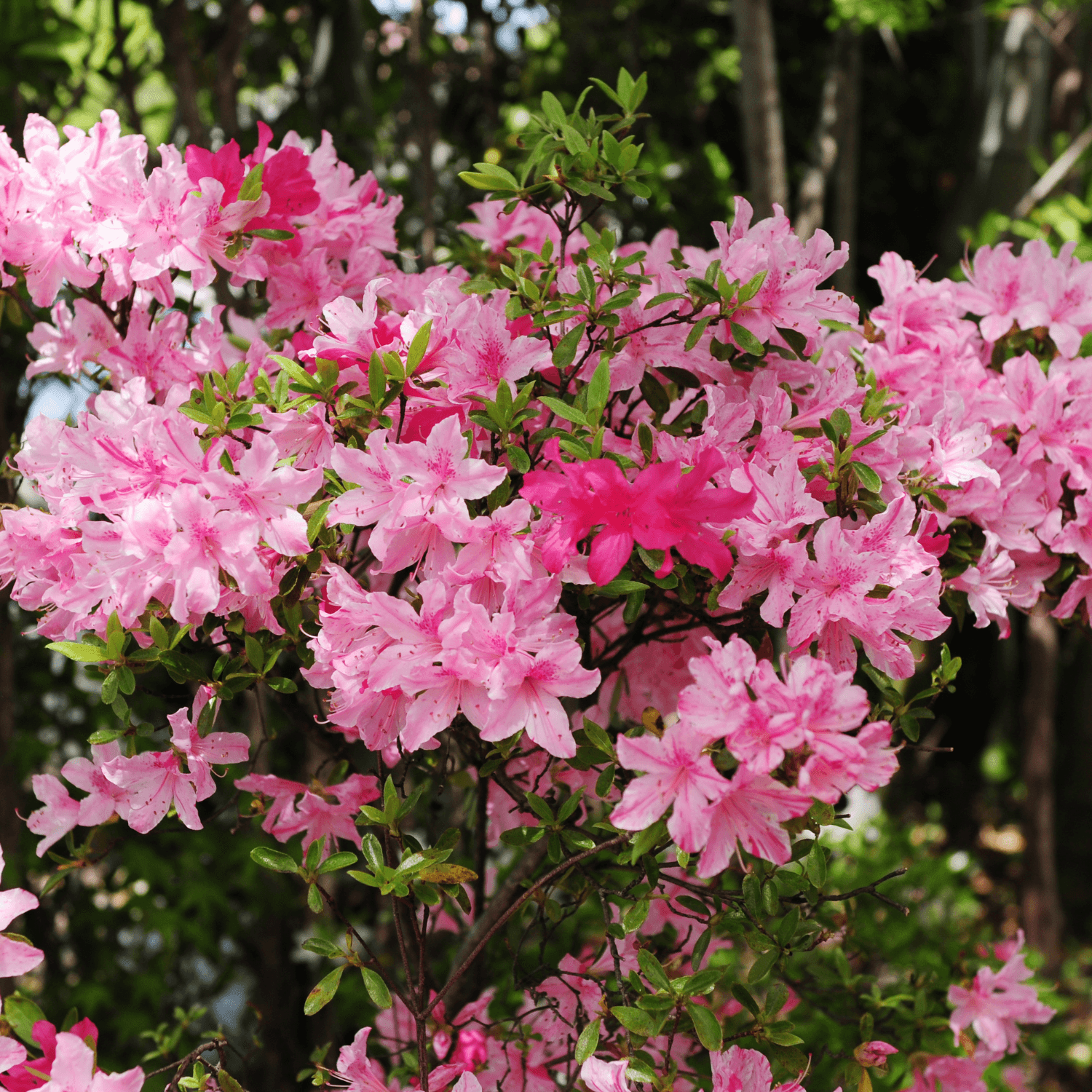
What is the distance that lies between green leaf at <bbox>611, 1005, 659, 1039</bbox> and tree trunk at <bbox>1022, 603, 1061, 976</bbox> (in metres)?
3.22

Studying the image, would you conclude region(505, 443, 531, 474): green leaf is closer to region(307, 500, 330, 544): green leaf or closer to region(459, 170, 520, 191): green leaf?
region(307, 500, 330, 544): green leaf

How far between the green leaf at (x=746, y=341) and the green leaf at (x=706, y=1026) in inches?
29.1

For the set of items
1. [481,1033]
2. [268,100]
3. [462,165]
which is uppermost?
[268,100]

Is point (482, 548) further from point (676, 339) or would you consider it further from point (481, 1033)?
point (481, 1033)

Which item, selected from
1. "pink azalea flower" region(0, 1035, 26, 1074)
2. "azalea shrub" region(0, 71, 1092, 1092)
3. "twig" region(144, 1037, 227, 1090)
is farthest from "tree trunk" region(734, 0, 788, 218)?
"pink azalea flower" region(0, 1035, 26, 1074)

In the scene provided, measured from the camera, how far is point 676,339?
1259mm

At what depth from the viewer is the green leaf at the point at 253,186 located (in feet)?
4.11

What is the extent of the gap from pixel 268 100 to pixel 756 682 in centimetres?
335

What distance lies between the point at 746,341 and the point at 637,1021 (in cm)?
78

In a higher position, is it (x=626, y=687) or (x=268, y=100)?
(x=268, y=100)

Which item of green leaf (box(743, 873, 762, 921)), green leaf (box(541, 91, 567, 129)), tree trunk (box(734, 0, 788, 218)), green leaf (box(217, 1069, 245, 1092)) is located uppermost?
tree trunk (box(734, 0, 788, 218))

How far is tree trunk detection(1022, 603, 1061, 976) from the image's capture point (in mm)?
3859

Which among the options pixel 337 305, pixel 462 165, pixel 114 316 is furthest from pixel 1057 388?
pixel 462 165

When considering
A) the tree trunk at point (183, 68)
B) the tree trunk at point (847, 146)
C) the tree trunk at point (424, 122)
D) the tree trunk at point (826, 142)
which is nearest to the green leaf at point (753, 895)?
the tree trunk at point (424, 122)
